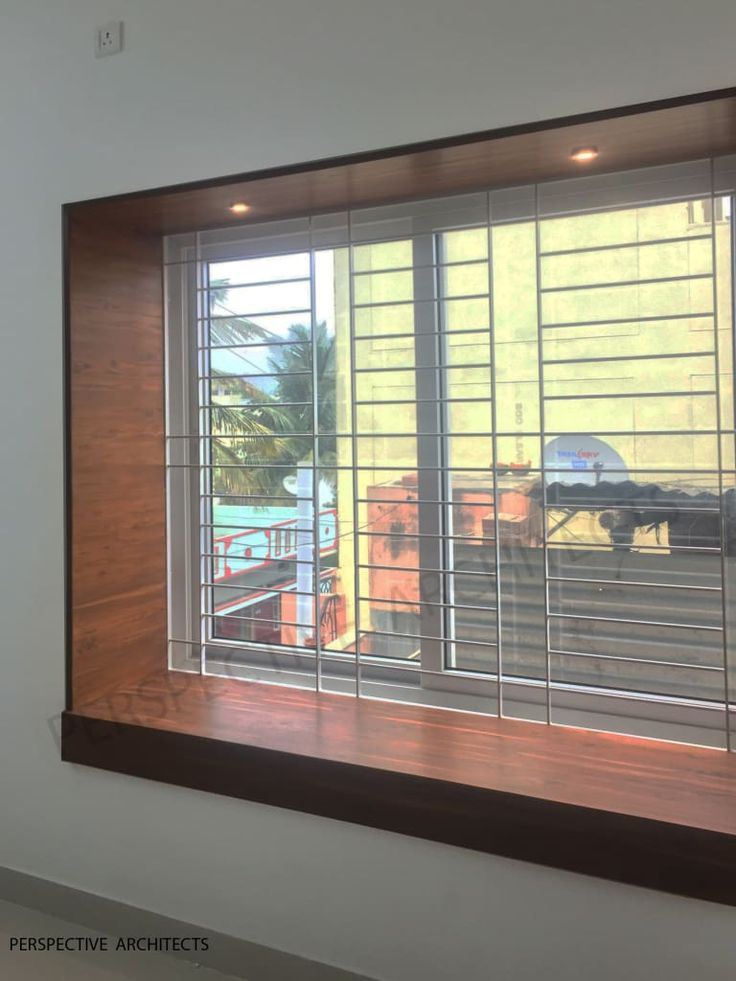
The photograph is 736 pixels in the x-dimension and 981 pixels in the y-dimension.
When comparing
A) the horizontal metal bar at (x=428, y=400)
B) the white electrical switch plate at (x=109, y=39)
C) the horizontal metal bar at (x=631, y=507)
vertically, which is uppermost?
the white electrical switch plate at (x=109, y=39)

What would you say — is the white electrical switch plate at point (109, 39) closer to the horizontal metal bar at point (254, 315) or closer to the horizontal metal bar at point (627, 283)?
the horizontal metal bar at point (254, 315)

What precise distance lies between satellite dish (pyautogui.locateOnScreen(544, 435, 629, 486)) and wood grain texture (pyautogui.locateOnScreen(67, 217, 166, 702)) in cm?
121

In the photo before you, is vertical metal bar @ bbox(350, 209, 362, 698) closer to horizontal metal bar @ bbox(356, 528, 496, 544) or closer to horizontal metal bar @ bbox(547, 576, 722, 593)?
horizontal metal bar @ bbox(356, 528, 496, 544)

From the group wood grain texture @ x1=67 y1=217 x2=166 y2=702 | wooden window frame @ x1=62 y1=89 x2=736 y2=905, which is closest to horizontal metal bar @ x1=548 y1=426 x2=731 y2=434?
wooden window frame @ x1=62 y1=89 x2=736 y2=905

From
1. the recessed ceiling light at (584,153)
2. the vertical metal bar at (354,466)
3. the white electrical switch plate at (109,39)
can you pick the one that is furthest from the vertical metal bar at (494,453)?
the white electrical switch plate at (109,39)

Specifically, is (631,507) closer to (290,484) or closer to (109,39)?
(290,484)

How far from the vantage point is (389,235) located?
210 centimetres

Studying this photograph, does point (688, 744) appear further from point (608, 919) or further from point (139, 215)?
point (139, 215)

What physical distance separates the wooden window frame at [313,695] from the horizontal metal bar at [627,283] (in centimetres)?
26

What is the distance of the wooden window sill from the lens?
1.48m

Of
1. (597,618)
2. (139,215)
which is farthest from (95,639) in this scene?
(597,618)

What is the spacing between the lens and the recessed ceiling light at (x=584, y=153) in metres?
1.65

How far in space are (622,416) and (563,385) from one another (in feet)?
0.54

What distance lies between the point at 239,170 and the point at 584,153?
0.80 meters
